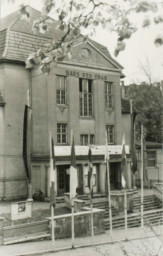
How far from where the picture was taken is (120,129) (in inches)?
1093

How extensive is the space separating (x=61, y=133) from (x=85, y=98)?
317cm

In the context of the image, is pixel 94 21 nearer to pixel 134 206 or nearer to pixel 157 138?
pixel 134 206

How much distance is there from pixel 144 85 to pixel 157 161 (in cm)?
699

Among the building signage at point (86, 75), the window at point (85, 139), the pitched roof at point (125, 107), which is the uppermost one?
the building signage at point (86, 75)

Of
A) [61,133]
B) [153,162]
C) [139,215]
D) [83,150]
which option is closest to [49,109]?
[61,133]

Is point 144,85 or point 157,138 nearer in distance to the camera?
point 144,85

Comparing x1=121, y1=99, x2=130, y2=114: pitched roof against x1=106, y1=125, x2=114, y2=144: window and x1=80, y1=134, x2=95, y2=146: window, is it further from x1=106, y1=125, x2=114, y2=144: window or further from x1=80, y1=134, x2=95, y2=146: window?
x1=80, y1=134, x2=95, y2=146: window

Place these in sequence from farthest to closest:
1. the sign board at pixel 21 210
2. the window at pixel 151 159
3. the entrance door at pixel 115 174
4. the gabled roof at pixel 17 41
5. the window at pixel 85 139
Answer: the window at pixel 151 159 → the entrance door at pixel 115 174 → the window at pixel 85 139 → the gabled roof at pixel 17 41 → the sign board at pixel 21 210

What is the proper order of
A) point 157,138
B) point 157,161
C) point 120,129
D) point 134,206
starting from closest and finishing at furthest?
point 134,206, point 120,129, point 157,161, point 157,138

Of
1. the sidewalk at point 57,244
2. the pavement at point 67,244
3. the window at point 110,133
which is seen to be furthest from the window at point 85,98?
the sidewalk at point 57,244

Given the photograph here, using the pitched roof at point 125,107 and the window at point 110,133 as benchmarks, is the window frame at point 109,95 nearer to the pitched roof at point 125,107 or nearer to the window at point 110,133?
the window at point 110,133

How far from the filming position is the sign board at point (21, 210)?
15.4 metres

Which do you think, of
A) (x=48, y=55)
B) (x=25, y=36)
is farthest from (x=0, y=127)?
(x=48, y=55)

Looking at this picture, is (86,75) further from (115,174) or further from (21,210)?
(21,210)
